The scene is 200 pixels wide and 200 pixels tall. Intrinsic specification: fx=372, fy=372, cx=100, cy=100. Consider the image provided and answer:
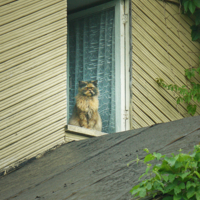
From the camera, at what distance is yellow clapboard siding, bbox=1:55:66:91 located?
3.65 metres

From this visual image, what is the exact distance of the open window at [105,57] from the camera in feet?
14.7

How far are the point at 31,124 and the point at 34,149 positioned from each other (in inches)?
10.0

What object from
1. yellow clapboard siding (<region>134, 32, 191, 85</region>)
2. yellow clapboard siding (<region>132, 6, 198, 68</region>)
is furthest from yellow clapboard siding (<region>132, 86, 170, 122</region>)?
yellow clapboard siding (<region>132, 6, 198, 68</region>)

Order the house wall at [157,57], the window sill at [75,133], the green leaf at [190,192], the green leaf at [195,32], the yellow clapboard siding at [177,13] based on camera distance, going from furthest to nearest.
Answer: the green leaf at [195,32] → the yellow clapboard siding at [177,13] → the house wall at [157,57] → the window sill at [75,133] → the green leaf at [190,192]

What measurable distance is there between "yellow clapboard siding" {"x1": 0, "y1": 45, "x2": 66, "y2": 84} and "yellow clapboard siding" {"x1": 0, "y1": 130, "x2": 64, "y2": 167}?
722mm

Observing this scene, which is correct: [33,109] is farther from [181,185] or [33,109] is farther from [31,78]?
[181,185]

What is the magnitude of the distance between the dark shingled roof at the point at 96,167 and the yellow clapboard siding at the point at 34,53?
978mm

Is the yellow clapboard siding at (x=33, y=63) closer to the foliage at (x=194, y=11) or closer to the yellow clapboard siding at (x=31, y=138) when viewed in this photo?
the yellow clapboard siding at (x=31, y=138)

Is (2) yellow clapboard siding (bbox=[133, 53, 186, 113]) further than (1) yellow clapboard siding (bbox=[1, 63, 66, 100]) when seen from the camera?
Yes

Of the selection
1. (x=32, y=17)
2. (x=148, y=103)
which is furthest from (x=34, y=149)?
(x=148, y=103)

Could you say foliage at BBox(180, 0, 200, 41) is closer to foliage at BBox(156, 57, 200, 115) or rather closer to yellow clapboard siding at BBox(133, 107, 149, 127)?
foliage at BBox(156, 57, 200, 115)

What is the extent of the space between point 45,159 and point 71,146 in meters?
0.29

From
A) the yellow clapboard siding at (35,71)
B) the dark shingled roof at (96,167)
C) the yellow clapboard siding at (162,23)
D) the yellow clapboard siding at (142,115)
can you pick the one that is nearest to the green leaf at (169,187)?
the dark shingled roof at (96,167)

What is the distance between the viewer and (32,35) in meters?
3.87
